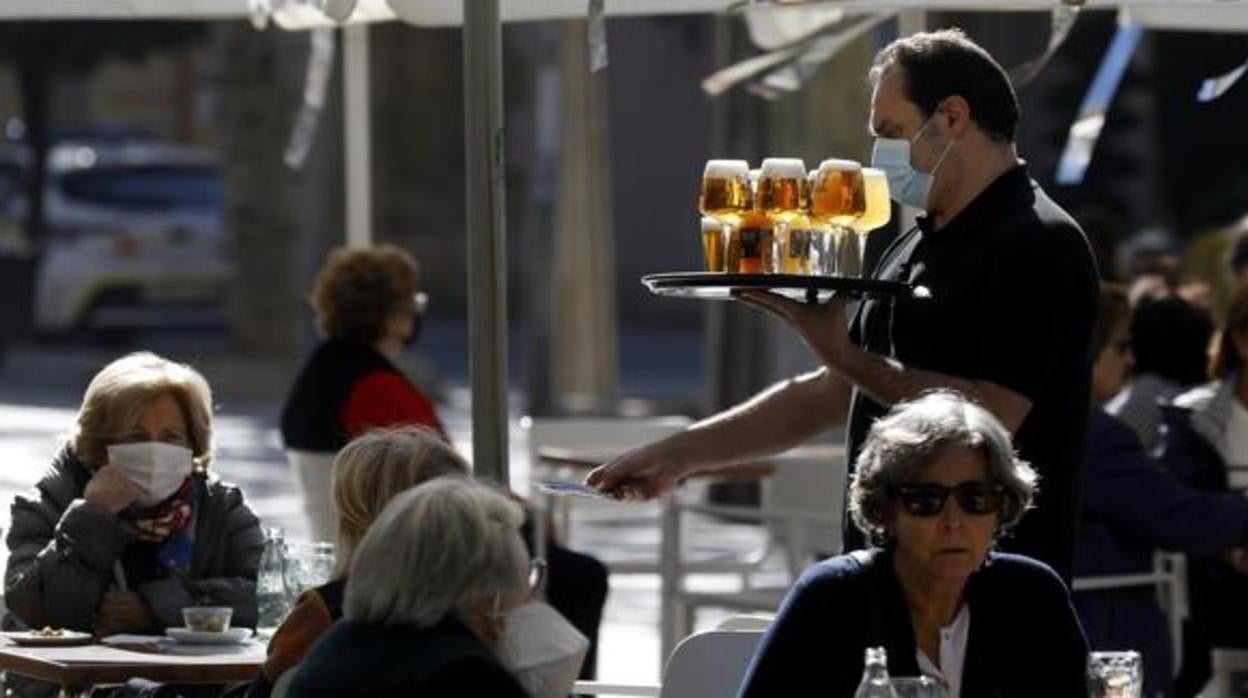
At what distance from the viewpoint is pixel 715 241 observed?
5.75m

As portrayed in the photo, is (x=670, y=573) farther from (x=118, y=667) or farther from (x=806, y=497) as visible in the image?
(x=118, y=667)

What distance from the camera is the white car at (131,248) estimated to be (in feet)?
94.3

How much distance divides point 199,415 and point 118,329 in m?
22.2

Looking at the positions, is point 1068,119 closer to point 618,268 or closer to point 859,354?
point 618,268

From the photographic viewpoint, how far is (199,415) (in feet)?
22.8

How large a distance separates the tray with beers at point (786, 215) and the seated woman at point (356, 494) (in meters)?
0.48

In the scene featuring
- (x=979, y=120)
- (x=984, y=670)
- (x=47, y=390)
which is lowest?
(x=47, y=390)

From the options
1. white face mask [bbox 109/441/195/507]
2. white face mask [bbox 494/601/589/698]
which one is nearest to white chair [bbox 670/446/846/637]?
white face mask [bbox 109/441/195/507]

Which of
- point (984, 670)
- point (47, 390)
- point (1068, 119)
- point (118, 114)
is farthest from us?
point (118, 114)

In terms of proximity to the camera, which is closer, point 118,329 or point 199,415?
point 199,415

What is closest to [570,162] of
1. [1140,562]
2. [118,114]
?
[1140,562]

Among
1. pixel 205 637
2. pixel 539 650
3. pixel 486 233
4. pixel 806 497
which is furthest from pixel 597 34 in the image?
pixel 806 497

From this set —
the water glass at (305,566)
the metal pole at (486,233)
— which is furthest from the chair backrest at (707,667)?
the water glass at (305,566)

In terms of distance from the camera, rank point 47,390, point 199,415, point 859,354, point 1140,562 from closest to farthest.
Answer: point 859,354 < point 199,415 < point 1140,562 < point 47,390
